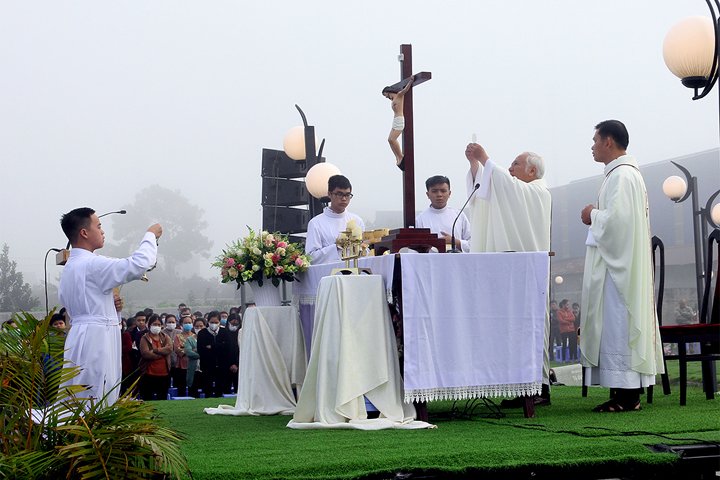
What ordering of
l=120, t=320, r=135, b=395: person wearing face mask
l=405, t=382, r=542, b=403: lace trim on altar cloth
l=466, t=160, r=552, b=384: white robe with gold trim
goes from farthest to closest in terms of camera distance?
l=120, t=320, r=135, b=395: person wearing face mask → l=466, t=160, r=552, b=384: white robe with gold trim → l=405, t=382, r=542, b=403: lace trim on altar cloth

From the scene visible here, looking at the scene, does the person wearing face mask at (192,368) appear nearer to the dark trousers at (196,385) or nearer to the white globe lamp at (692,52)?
the dark trousers at (196,385)

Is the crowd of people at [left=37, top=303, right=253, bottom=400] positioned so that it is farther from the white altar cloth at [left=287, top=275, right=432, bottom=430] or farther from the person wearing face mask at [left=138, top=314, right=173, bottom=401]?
the white altar cloth at [left=287, top=275, right=432, bottom=430]

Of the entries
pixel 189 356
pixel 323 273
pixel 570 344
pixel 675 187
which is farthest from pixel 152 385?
pixel 570 344

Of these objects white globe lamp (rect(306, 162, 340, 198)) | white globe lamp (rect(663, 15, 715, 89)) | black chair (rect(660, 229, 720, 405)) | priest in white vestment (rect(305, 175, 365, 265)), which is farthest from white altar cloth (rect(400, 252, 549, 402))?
white globe lamp (rect(306, 162, 340, 198))

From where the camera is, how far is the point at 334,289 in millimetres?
5020

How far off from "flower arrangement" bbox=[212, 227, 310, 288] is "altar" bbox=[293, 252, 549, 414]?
1.50 m

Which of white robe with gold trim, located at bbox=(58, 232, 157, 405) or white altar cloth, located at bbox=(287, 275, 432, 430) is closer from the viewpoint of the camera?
white robe with gold trim, located at bbox=(58, 232, 157, 405)

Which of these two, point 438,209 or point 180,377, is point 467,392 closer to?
point 438,209

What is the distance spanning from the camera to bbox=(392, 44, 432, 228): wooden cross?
5512 mm

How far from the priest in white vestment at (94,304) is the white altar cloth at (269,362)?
5.47ft

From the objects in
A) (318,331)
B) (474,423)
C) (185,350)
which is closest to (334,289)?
(318,331)

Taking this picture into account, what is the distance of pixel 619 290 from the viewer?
547cm

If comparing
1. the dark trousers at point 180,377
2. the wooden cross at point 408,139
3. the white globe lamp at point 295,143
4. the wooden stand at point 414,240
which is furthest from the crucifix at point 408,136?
the dark trousers at point 180,377

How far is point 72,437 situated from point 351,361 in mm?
2136
